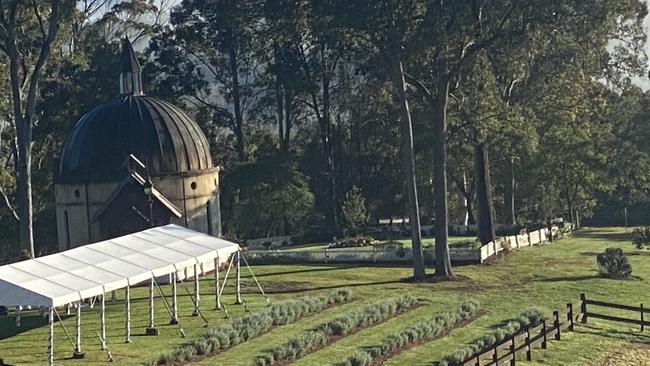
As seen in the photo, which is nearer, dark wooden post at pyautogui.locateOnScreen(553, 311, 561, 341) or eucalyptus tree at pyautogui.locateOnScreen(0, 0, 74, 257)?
dark wooden post at pyautogui.locateOnScreen(553, 311, 561, 341)

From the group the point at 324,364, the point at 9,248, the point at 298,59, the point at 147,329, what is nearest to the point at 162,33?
the point at 298,59

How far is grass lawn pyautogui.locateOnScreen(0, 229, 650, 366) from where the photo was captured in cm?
3088

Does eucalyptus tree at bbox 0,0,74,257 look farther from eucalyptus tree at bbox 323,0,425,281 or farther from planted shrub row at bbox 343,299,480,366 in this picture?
planted shrub row at bbox 343,299,480,366

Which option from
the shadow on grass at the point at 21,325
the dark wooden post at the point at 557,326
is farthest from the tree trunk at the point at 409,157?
the shadow on grass at the point at 21,325

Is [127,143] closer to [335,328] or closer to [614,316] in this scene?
[335,328]

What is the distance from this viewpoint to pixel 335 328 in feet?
112

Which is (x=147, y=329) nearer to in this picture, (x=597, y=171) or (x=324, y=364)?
(x=324, y=364)

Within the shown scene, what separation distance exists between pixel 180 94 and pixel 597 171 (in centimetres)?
3438

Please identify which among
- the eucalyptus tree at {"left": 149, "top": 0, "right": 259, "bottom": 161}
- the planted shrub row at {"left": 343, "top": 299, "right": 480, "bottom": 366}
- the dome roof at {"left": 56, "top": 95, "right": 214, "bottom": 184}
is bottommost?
the planted shrub row at {"left": 343, "top": 299, "right": 480, "bottom": 366}

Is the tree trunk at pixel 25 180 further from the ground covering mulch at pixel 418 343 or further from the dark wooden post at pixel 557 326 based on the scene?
the dark wooden post at pixel 557 326

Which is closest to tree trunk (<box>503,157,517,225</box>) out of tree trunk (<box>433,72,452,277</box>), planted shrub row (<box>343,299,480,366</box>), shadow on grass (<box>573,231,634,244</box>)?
shadow on grass (<box>573,231,634,244</box>)

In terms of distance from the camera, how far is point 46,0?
4769 centimetres

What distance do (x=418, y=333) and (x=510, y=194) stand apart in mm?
44707

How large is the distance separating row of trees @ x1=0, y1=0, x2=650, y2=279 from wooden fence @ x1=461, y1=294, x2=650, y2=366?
35.9 ft
